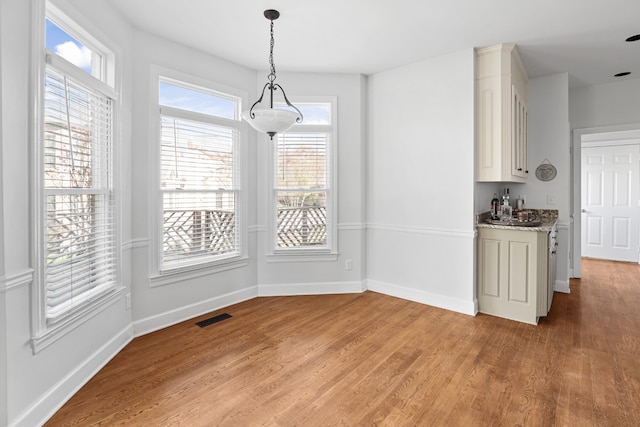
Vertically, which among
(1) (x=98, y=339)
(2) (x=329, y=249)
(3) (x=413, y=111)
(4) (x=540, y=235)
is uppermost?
(3) (x=413, y=111)

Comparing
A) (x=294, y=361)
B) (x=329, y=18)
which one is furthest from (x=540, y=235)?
(x=329, y=18)

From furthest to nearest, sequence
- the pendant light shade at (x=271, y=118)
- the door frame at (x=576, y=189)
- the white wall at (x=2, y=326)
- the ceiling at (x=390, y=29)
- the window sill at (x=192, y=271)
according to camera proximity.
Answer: the door frame at (x=576, y=189), the window sill at (x=192, y=271), the ceiling at (x=390, y=29), the pendant light shade at (x=271, y=118), the white wall at (x=2, y=326)

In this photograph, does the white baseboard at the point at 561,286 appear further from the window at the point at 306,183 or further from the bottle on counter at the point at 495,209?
the window at the point at 306,183

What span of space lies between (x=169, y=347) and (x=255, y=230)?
5.36ft

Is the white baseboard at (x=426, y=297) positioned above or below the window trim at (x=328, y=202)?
below

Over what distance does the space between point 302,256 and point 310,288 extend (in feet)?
1.37

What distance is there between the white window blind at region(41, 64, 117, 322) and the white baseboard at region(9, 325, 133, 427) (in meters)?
0.43

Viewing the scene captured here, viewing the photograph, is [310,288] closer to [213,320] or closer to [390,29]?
[213,320]

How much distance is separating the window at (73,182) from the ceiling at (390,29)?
2.33ft

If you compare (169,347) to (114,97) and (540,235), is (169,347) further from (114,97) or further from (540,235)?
(540,235)

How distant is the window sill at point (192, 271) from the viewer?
3.18 metres

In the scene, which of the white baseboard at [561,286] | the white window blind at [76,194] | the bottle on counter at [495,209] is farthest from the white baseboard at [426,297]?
→ the white window blind at [76,194]

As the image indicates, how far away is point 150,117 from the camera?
307cm

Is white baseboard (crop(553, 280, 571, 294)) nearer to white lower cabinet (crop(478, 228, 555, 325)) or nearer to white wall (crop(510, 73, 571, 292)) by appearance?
white wall (crop(510, 73, 571, 292))
